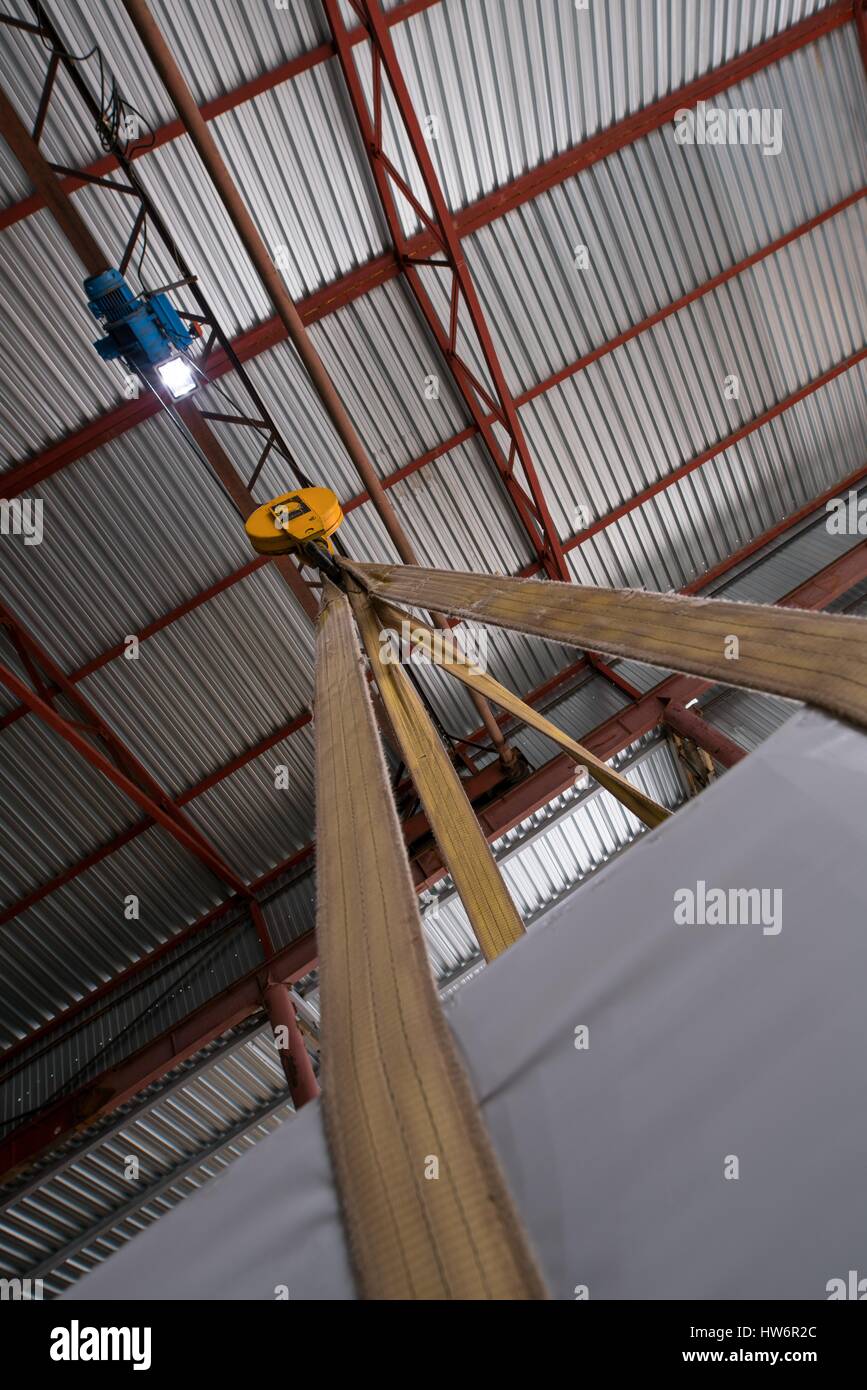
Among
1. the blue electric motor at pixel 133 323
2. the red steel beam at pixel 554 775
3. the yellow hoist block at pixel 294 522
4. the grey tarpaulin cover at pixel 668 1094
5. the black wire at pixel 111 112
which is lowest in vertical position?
the grey tarpaulin cover at pixel 668 1094

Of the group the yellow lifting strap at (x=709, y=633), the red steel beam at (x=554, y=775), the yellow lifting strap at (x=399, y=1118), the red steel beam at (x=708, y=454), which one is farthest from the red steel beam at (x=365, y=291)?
the yellow lifting strap at (x=399, y=1118)

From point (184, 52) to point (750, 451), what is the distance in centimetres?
1129

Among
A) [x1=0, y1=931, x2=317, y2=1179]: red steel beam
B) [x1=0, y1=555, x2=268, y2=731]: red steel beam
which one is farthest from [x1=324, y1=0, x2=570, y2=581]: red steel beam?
[x1=0, y1=931, x2=317, y2=1179]: red steel beam

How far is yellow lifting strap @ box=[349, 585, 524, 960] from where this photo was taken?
2730 millimetres

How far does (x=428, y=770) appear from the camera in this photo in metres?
3.48

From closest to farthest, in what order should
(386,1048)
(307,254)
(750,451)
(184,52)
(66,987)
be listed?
(386,1048), (184,52), (307,254), (66,987), (750,451)

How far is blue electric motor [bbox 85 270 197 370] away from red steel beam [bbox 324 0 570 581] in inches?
158

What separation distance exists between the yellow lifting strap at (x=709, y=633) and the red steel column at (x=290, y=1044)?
8481 mm

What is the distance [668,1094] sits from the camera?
1.13 metres

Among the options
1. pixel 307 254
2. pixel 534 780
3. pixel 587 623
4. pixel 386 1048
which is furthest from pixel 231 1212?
pixel 307 254

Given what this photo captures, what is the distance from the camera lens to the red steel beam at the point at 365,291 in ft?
38.4

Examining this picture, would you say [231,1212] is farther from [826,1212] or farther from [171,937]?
[171,937]

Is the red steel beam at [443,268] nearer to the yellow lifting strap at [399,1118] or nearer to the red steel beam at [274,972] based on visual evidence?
the red steel beam at [274,972]

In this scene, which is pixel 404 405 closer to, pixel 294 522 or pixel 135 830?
pixel 294 522
